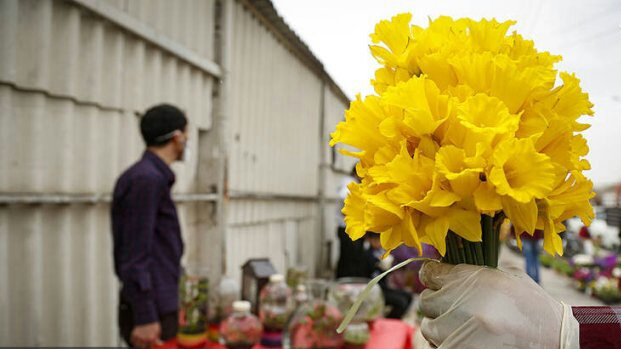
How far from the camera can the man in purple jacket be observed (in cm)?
241

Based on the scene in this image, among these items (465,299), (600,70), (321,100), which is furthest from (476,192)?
(321,100)

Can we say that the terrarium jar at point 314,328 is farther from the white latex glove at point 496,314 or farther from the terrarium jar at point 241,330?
the white latex glove at point 496,314

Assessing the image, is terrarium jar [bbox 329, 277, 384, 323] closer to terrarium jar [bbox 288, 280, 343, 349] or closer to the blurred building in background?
terrarium jar [bbox 288, 280, 343, 349]

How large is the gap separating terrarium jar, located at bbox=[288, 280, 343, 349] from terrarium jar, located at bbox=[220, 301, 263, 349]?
18 centimetres

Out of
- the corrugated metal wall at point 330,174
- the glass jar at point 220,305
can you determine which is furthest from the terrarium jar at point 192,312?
the corrugated metal wall at point 330,174

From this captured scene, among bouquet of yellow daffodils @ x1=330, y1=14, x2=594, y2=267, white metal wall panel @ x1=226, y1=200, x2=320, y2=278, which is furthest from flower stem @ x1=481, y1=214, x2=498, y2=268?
white metal wall panel @ x1=226, y1=200, x2=320, y2=278

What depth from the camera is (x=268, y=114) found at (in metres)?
5.47

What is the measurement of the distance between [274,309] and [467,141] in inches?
81.2

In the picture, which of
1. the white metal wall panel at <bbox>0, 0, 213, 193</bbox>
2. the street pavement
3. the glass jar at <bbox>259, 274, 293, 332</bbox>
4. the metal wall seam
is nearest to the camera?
the white metal wall panel at <bbox>0, 0, 213, 193</bbox>

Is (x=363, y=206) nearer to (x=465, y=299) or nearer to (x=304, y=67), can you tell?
(x=465, y=299)

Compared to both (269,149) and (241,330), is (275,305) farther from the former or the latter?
(269,149)

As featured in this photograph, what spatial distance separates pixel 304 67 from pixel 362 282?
4.36m

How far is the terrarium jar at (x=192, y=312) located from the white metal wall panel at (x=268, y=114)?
2035 mm

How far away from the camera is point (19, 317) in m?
2.39
